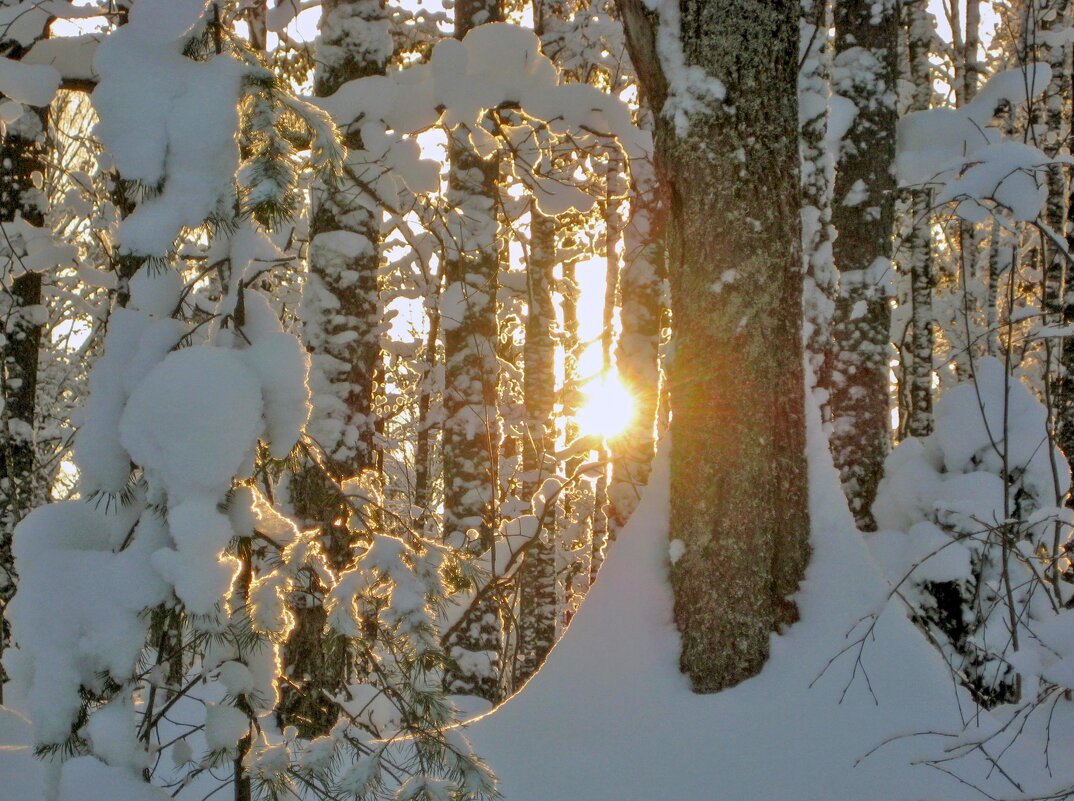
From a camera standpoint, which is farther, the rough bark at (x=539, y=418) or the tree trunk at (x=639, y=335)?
Result: the rough bark at (x=539, y=418)

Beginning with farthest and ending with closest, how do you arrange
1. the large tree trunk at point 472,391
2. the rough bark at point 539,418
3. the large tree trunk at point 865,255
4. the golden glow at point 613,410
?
the rough bark at point 539,418 → the golden glow at point 613,410 → the large tree trunk at point 472,391 → the large tree trunk at point 865,255

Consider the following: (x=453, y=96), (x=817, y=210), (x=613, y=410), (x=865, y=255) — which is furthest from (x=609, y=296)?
(x=453, y=96)

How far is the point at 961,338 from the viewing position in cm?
1681

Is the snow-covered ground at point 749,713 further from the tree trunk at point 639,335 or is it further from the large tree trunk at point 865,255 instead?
the tree trunk at point 639,335

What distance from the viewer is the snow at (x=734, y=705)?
303 centimetres

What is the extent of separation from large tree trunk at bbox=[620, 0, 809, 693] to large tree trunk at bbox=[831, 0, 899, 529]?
2.82 metres

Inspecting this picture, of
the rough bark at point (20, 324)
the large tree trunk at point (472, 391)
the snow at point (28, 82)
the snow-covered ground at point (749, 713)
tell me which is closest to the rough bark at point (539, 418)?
the large tree trunk at point (472, 391)

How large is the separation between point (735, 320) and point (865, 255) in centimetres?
323

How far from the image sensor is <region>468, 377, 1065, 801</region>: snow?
9.94ft

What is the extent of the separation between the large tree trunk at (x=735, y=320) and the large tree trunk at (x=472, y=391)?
10.4ft

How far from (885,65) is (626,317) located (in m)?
2.59

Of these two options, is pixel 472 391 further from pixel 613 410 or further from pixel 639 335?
pixel 639 335

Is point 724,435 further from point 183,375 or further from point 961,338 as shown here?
point 961,338

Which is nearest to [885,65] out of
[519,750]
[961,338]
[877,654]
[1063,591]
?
[1063,591]
